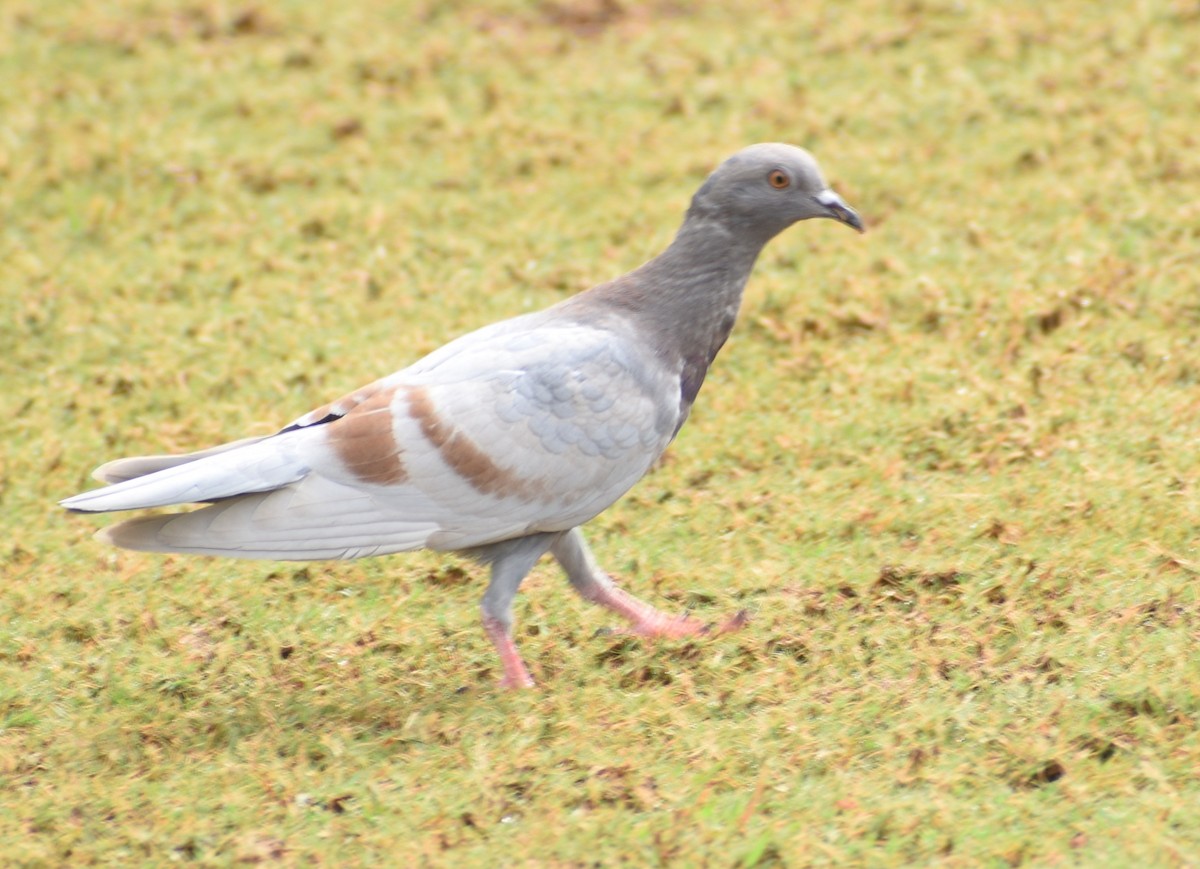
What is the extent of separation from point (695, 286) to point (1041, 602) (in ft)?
4.91

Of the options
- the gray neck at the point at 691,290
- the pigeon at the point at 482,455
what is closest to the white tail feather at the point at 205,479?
the pigeon at the point at 482,455

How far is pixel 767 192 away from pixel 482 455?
1.27 metres

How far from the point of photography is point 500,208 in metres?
8.09

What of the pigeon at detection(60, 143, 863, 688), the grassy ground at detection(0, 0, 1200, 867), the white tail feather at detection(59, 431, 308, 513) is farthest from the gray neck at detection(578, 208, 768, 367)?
the white tail feather at detection(59, 431, 308, 513)

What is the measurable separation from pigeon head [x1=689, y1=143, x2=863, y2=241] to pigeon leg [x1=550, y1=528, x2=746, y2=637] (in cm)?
114

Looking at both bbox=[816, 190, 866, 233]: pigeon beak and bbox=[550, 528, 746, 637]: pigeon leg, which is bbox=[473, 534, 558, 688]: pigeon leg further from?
bbox=[816, 190, 866, 233]: pigeon beak

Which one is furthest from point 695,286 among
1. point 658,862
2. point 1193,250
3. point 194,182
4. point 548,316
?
point 194,182

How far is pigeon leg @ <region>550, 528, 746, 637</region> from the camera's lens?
16.0 feet

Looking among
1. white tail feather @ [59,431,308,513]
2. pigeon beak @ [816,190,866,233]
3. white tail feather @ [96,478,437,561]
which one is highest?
pigeon beak @ [816,190,866,233]

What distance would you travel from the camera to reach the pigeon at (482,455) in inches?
171

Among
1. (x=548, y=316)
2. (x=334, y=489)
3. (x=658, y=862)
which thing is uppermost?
(x=548, y=316)

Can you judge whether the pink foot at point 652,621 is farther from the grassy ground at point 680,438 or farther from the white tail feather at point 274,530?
the white tail feather at point 274,530

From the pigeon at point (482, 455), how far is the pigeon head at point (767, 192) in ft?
0.04

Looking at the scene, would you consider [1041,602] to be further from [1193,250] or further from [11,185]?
[11,185]
